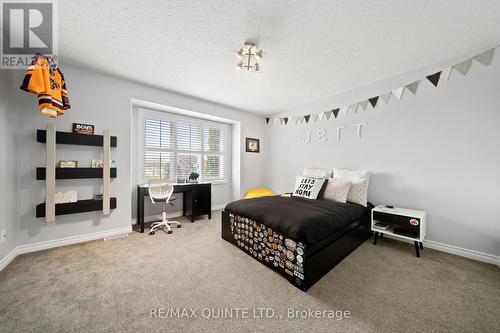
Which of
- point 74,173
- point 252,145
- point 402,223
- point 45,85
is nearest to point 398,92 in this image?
point 402,223

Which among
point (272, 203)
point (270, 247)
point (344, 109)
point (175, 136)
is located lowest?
point (270, 247)

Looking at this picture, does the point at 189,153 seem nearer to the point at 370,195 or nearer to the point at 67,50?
the point at 67,50

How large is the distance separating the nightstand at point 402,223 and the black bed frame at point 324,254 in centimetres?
18

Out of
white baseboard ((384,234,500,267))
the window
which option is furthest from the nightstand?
the window

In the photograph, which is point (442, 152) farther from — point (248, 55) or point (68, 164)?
point (68, 164)

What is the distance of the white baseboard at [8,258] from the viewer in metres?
1.90

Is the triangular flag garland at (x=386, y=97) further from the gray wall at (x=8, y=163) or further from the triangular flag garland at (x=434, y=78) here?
the gray wall at (x=8, y=163)

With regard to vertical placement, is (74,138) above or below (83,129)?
below

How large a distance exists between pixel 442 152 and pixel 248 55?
2.76 meters

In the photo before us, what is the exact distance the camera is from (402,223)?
229 cm

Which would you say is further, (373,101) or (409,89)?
(373,101)

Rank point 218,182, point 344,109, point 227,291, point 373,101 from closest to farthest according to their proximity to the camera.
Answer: point 227,291 → point 373,101 → point 344,109 → point 218,182

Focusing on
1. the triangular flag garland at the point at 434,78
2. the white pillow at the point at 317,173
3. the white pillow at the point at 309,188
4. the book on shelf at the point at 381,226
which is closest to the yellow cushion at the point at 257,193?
the white pillow at the point at 317,173

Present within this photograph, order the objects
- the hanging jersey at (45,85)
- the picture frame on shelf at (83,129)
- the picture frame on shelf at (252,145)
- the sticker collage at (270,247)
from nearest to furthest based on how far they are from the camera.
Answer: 1. the sticker collage at (270,247)
2. the hanging jersey at (45,85)
3. the picture frame on shelf at (83,129)
4. the picture frame on shelf at (252,145)
